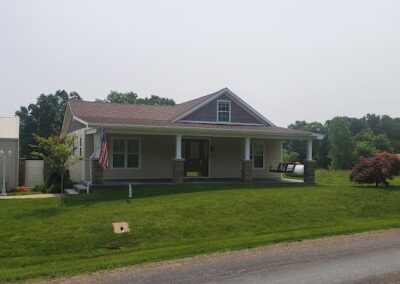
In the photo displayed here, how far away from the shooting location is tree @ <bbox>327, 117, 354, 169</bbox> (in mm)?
70875

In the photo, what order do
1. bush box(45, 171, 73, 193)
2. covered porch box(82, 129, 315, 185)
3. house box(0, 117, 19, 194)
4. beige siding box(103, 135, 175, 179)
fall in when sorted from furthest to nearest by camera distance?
house box(0, 117, 19, 194)
beige siding box(103, 135, 175, 179)
covered porch box(82, 129, 315, 185)
bush box(45, 171, 73, 193)

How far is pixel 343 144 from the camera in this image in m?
73.0

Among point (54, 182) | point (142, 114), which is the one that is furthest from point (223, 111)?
point (54, 182)

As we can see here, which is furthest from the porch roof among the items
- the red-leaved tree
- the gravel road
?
the gravel road

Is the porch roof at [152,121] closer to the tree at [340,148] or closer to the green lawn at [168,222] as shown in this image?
the green lawn at [168,222]

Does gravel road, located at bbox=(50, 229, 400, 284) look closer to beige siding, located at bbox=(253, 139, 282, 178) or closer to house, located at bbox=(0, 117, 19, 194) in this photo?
beige siding, located at bbox=(253, 139, 282, 178)

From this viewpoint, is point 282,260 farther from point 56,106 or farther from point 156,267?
point 56,106

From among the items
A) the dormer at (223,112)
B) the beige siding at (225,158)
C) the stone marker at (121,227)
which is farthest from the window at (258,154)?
the stone marker at (121,227)

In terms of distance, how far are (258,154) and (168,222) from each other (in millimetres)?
12753

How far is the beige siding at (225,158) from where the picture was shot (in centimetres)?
2336

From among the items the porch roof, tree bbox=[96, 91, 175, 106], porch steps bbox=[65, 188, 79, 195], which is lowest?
porch steps bbox=[65, 188, 79, 195]

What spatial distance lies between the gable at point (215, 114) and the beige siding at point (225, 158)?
108cm

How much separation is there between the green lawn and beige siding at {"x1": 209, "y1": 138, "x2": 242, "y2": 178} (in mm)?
5056

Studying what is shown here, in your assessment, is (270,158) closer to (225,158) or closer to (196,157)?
(225,158)
